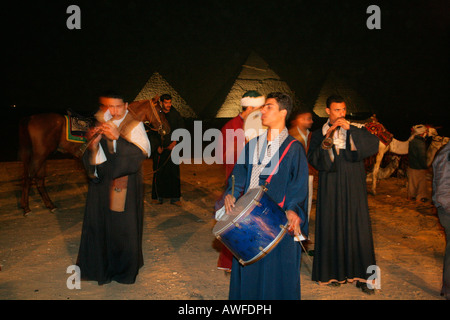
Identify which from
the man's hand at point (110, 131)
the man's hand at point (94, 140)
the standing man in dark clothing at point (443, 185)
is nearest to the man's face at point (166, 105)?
the man's hand at point (94, 140)

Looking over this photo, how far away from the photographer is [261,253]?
2705 mm

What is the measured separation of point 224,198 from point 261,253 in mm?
519

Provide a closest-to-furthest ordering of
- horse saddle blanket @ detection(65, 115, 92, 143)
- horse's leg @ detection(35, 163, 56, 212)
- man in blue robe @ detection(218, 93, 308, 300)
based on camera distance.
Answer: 1. man in blue robe @ detection(218, 93, 308, 300)
2. horse's leg @ detection(35, 163, 56, 212)
3. horse saddle blanket @ detection(65, 115, 92, 143)

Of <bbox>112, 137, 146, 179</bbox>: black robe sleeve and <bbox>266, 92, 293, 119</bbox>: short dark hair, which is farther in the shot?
<bbox>112, 137, 146, 179</bbox>: black robe sleeve

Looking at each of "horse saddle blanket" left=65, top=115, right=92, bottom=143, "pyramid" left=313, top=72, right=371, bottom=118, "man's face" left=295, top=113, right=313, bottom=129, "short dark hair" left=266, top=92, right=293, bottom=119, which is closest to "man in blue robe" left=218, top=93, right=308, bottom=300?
"short dark hair" left=266, top=92, right=293, bottom=119

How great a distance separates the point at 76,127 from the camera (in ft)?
27.1

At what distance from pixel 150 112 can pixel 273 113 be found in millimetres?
3891

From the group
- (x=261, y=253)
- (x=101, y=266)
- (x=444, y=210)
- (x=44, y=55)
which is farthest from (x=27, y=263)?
(x=44, y=55)

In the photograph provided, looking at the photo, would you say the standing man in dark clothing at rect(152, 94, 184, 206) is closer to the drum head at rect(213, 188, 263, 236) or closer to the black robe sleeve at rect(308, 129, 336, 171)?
the black robe sleeve at rect(308, 129, 336, 171)

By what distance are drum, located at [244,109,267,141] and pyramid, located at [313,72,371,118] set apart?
25925 mm

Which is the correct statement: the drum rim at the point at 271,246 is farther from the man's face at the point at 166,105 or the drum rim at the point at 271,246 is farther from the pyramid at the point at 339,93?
the pyramid at the point at 339,93

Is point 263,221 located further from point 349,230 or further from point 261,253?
point 349,230

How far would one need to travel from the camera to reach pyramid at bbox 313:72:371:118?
2955 cm

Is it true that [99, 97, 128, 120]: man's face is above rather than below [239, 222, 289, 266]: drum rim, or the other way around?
above
